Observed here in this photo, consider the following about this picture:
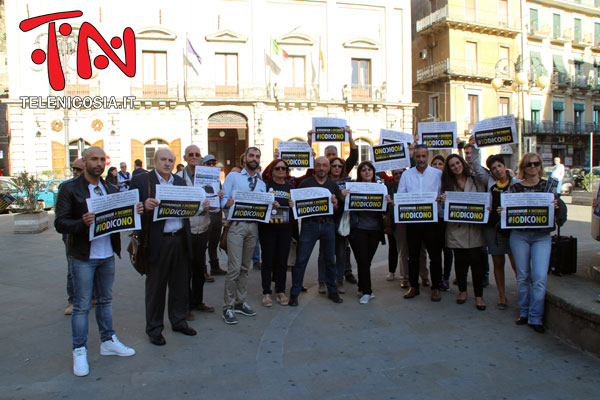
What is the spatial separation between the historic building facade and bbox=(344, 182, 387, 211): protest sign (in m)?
21.5

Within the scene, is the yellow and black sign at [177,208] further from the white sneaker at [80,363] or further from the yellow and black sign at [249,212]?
Result: the white sneaker at [80,363]

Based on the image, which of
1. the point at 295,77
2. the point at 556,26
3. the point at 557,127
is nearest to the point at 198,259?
the point at 295,77

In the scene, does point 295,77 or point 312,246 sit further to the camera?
point 295,77

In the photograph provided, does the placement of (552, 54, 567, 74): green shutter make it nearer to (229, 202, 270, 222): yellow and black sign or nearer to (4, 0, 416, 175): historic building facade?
(4, 0, 416, 175): historic building facade

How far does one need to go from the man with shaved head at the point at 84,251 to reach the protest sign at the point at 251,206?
134cm

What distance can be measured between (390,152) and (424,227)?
1.32 metres

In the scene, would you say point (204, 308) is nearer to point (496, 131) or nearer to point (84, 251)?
point (84, 251)

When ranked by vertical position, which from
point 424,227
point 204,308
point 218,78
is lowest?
point 204,308

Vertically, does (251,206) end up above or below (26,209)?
above

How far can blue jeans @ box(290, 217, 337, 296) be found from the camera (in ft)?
19.5

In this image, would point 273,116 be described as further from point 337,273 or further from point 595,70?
point 595,70

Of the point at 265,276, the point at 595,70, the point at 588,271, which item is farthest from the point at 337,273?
the point at 595,70

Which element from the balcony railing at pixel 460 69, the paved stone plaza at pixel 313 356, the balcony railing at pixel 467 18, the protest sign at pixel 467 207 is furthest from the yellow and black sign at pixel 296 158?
the balcony railing at pixel 467 18

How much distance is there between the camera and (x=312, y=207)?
5.83 m
